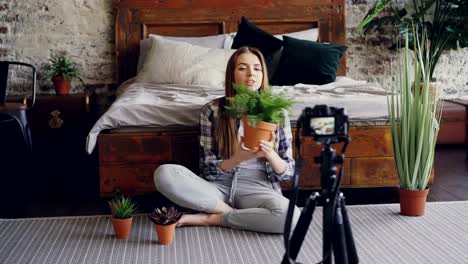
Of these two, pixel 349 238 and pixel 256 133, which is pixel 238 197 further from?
pixel 349 238

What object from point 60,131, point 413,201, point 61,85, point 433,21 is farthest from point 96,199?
point 433,21

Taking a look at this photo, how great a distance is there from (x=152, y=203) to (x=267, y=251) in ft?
3.64

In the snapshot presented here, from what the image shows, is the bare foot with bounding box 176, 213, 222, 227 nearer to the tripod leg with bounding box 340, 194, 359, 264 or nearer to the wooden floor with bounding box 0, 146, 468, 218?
the wooden floor with bounding box 0, 146, 468, 218

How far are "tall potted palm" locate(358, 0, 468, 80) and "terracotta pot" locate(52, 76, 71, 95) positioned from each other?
2.65 m

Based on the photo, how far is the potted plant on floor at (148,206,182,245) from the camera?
9.62 feet

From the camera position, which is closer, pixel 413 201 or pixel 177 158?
pixel 413 201

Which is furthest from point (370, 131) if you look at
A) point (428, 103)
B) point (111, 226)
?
point (111, 226)

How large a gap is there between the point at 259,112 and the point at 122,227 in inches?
37.7

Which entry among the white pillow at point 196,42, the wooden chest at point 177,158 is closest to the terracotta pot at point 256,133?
the wooden chest at point 177,158

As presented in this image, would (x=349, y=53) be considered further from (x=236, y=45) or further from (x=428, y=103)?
(x=428, y=103)

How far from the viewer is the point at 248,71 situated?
3121 millimetres

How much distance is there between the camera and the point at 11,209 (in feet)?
12.1

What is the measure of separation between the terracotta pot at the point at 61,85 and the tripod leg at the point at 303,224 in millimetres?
3658

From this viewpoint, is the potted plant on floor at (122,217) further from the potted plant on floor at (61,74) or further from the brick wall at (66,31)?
the brick wall at (66,31)
